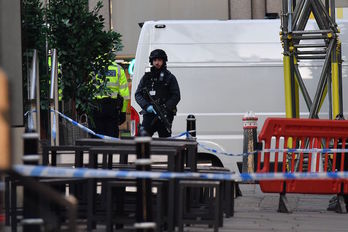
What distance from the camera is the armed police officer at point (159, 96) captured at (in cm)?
1435

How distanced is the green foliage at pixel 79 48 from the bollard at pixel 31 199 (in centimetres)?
1171

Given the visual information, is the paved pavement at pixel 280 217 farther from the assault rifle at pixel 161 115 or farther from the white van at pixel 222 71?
the white van at pixel 222 71

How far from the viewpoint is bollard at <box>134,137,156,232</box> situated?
6.43 metres

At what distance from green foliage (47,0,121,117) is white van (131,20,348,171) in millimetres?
1878

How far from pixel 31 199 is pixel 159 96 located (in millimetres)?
10022

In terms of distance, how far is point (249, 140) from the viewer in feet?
49.0

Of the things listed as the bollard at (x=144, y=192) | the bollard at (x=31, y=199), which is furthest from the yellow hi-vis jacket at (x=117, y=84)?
the bollard at (x=31, y=199)

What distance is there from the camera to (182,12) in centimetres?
2959

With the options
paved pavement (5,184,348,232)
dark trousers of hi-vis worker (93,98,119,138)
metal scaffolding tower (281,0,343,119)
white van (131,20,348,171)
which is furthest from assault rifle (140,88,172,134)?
dark trousers of hi-vis worker (93,98,119,138)

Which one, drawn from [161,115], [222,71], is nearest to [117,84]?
[222,71]

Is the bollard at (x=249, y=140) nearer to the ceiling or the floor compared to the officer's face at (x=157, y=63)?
nearer to the floor

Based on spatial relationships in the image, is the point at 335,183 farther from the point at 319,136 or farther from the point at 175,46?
the point at 175,46

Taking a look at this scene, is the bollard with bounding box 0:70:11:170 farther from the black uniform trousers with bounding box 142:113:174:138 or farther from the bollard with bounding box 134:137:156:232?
the black uniform trousers with bounding box 142:113:174:138

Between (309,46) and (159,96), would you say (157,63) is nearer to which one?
(159,96)
